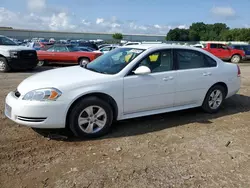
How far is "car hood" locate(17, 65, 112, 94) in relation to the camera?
13.5ft

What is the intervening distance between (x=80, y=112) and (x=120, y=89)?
0.77m

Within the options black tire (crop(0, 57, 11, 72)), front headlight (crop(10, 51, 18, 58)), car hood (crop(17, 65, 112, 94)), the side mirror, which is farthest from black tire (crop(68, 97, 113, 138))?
black tire (crop(0, 57, 11, 72))

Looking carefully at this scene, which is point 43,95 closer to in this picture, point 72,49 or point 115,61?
point 115,61

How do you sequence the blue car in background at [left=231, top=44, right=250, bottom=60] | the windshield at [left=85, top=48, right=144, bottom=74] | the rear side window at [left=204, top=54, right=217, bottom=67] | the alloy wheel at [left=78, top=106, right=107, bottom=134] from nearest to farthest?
the alloy wheel at [left=78, top=106, right=107, bottom=134]
the windshield at [left=85, top=48, right=144, bottom=74]
the rear side window at [left=204, top=54, right=217, bottom=67]
the blue car in background at [left=231, top=44, right=250, bottom=60]

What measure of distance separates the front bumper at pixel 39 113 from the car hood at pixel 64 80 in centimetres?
23

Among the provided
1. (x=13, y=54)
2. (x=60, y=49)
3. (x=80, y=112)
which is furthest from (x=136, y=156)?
(x=60, y=49)

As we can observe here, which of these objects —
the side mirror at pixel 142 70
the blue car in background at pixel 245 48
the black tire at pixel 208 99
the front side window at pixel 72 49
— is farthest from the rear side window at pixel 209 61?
the blue car in background at pixel 245 48

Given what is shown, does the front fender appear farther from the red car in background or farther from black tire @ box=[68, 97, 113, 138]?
the red car in background

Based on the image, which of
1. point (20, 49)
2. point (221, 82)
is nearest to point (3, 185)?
point (221, 82)

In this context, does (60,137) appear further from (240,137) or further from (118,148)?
(240,137)

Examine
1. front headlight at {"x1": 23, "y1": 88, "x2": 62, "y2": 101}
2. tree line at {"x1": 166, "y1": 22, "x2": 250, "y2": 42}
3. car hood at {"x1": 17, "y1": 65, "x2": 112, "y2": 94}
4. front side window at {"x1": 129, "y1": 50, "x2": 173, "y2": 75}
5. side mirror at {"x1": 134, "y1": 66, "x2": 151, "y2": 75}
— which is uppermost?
tree line at {"x1": 166, "y1": 22, "x2": 250, "y2": 42}

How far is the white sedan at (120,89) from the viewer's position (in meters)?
4.05

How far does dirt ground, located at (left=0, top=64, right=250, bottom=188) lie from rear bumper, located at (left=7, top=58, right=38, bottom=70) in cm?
745

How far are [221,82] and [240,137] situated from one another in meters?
1.58
